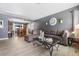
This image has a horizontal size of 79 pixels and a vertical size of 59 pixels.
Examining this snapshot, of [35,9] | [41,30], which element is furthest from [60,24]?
[35,9]

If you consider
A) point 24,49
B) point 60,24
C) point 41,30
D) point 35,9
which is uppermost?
point 35,9

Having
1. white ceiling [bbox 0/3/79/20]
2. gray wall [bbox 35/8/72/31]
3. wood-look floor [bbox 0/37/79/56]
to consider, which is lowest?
wood-look floor [bbox 0/37/79/56]

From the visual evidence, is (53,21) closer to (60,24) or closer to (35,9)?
(60,24)

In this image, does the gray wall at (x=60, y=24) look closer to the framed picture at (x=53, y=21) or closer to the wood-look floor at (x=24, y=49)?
the framed picture at (x=53, y=21)

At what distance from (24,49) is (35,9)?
0.87 m

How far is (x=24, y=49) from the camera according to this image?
1948mm

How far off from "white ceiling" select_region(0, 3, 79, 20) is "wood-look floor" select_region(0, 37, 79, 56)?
53 centimetres

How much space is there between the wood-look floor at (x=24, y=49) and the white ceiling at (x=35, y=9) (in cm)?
53

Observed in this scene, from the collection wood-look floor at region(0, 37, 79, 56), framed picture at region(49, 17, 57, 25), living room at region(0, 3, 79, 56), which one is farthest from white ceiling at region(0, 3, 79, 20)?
wood-look floor at region(0, 37, 79, 56)

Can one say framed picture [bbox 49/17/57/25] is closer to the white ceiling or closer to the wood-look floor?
the white ceiling

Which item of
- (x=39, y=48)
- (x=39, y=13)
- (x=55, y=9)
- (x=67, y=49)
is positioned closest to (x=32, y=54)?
(x=39, y=48)

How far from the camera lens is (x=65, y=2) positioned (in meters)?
1.92

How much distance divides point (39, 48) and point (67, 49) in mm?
590

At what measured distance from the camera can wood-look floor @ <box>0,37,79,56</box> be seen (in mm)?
1902
